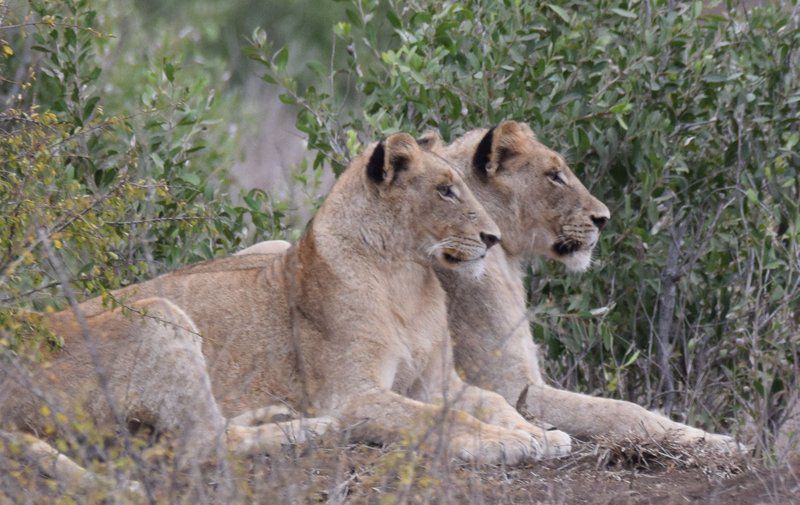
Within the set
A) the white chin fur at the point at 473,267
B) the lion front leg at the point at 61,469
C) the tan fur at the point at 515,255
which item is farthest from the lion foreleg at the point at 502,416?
the lion front leg at the point at 61,469

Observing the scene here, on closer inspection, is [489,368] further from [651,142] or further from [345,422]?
[651,142]

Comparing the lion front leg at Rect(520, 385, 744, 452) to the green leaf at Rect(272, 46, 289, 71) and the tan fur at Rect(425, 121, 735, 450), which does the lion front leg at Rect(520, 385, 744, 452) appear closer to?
the tan fur at Rect(425, 121, 735, 450)

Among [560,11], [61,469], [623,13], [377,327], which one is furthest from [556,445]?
[623,13]

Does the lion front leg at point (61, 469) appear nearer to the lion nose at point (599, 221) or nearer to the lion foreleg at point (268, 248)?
the lion foreleg at point (268, 248)

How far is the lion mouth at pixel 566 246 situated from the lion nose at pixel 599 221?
0.14 metres

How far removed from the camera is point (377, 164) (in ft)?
21.4

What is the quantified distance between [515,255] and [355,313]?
4.06 ft

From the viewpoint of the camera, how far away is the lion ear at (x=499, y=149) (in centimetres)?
712

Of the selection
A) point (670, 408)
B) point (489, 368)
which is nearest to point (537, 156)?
point (489, 368)

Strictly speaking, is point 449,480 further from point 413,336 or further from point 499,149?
point 499,149

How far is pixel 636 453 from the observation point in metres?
6.05

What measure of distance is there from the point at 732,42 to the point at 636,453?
3034 mm

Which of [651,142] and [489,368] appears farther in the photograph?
[651,142]

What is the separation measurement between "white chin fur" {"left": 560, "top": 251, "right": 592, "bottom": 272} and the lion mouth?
0.07 ft
